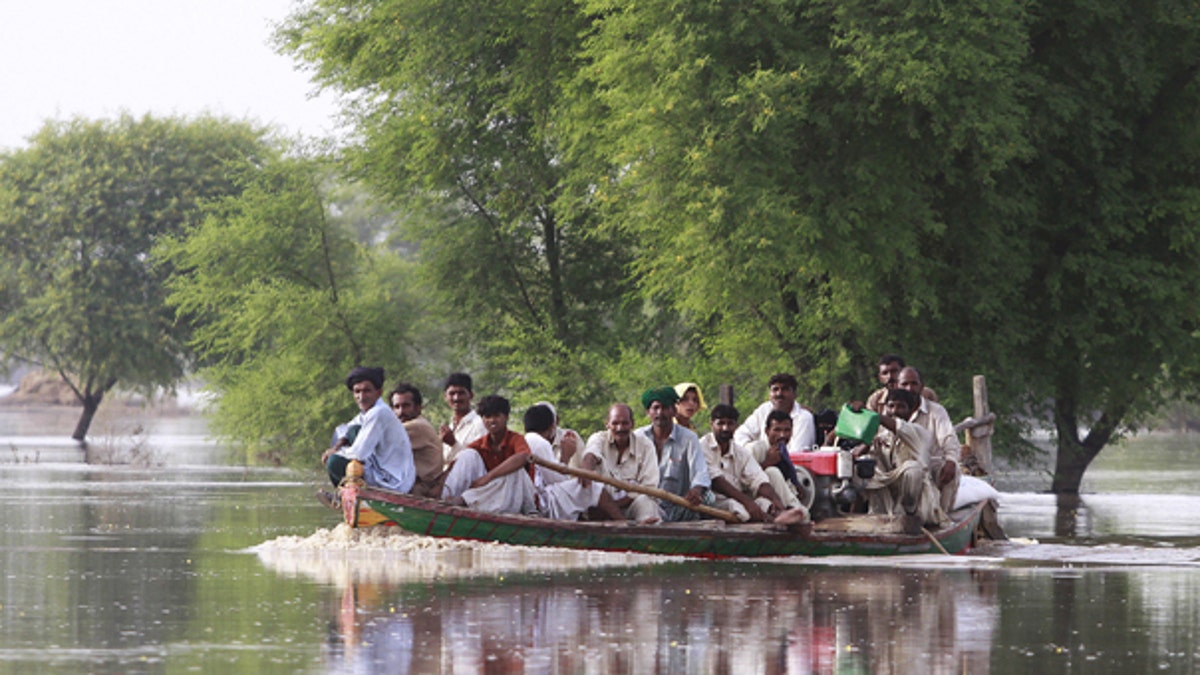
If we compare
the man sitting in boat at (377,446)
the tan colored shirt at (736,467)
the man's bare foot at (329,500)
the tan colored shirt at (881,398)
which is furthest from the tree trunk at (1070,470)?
the man sitting in boat at (377,446)

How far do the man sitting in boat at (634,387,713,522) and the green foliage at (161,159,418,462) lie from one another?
2278 cm

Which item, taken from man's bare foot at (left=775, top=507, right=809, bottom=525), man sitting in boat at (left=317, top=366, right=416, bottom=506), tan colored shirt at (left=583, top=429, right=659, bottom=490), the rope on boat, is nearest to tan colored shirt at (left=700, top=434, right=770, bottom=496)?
man's bare foot at (left=775, top=507, right=809, bottom=525)

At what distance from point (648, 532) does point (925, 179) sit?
12.2 metres

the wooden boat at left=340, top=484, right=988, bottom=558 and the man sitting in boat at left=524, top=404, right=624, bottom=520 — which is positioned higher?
the man sitting in boat at left=524, top=404, right=624, bottom=520

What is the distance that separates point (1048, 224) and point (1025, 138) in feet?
8.12

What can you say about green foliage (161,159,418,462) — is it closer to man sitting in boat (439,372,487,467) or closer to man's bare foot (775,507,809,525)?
man sitting in boat (439,372,487,467)

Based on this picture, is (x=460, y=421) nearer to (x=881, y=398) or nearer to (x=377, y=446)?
(x=377, y=446)

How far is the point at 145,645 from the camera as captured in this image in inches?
462

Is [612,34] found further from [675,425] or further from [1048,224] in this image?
[675,425]

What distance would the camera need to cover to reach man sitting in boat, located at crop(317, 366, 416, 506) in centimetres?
1758

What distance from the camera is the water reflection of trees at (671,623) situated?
11.1 m

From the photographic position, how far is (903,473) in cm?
1906

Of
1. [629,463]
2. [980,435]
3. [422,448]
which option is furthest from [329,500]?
[980,435]

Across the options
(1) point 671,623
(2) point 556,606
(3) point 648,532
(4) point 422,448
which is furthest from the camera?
(4) point 422,448
